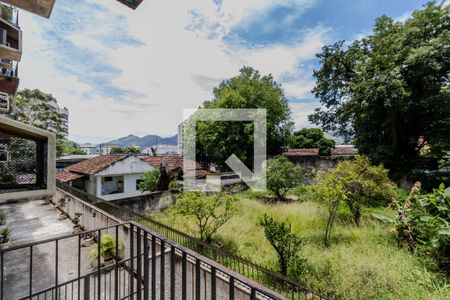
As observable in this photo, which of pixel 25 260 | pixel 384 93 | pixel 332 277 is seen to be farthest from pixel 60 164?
pixel 384 93

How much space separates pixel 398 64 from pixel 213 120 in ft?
40.0

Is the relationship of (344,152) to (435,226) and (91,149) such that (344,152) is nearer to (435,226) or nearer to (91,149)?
(435,226)

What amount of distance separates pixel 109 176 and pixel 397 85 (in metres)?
16.5

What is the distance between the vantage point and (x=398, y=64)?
10969 mm

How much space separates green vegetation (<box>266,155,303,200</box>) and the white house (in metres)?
8.56

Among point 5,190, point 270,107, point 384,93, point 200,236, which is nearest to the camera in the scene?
point 5,190

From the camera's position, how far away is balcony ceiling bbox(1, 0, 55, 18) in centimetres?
297

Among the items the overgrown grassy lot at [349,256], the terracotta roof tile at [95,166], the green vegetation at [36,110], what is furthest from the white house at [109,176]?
the green vegetation at [36,110]

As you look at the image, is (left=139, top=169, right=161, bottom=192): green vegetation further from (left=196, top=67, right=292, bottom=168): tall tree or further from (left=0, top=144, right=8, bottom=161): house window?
(left=0, top=144, right=8, bottom=161): house window

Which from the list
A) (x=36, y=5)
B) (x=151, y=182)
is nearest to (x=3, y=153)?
(x=36, y=5)

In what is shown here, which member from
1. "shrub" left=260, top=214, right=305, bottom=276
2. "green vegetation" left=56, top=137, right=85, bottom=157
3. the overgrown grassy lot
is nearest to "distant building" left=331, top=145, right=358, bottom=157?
the overgrown grassy lot

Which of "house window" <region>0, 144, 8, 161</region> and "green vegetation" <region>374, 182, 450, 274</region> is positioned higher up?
"house window" <region>0, 144, 8, 161</region>

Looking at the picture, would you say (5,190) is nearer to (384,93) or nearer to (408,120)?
(384,93)

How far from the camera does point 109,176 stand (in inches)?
535
